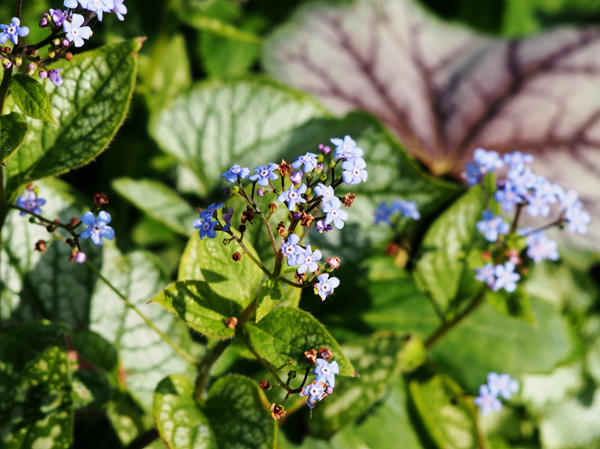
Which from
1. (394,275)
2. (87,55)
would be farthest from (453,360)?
(87,55)

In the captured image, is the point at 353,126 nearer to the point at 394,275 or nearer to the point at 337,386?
the point at 394,275

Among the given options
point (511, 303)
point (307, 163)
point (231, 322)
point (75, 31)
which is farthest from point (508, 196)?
point (75, 31)

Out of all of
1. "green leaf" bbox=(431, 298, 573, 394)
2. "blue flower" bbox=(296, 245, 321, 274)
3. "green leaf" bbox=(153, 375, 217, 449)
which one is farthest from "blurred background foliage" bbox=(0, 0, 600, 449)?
"blue flower" bbox=(296, 245, 321, 274)

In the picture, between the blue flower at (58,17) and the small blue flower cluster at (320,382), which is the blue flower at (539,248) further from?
the blue flower at (58,17)

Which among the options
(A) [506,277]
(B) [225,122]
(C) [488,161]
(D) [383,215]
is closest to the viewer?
(A) [506,277]

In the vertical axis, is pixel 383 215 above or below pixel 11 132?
below

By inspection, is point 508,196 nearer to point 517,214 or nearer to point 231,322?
point 517,214

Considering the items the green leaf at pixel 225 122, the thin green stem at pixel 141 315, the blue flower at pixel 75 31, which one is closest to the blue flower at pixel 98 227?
the thin green stem at pixel 141 315
